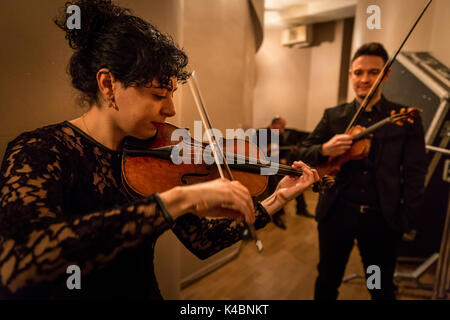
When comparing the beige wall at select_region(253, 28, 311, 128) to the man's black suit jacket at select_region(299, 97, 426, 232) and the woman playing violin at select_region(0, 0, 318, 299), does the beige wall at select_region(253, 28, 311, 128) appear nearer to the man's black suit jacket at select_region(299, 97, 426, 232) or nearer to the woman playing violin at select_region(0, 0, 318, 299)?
the man's black suit jacket at select_region(299, 97, 426, 232)

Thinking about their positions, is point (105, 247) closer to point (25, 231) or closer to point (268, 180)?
point (25, 231)

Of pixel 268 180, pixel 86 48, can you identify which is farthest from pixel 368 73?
pixel 86 48

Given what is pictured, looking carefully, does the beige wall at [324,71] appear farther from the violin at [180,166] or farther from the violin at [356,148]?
the violin at [180,166]

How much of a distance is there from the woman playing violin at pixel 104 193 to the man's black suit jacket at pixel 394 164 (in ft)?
1.84

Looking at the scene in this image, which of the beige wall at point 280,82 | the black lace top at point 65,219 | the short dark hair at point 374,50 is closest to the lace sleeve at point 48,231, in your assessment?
the black lace top at point 65,219

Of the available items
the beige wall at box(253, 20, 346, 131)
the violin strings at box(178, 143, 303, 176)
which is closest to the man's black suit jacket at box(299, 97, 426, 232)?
the violin strings at box(178, 143, 303, 176)

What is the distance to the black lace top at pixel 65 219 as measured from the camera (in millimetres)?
492

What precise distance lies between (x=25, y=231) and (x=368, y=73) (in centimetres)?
130

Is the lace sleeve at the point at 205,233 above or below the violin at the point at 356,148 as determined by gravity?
below

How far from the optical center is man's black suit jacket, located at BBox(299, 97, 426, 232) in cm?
126

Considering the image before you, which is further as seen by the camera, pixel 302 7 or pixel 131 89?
pixel 302 7

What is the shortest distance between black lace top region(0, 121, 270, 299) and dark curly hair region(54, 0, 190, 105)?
0.17m
